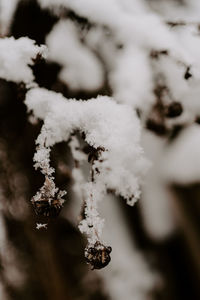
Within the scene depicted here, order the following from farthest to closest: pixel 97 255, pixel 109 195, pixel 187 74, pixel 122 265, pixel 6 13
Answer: pixel 122 265 < pixel 109 195 < pixel 6 13 < pixel 187 74 < pixel 97 255

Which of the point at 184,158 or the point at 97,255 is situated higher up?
the point at 184,158

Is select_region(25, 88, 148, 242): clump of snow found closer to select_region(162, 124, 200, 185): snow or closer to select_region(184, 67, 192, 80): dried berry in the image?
select_region(184, 67, 192, 80): dried berry

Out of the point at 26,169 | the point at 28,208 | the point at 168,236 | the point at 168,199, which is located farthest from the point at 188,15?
the point at 28,208

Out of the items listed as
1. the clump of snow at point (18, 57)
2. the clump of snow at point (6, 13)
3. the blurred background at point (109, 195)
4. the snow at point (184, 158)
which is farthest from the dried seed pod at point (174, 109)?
the clump of snow at point (6, 13)

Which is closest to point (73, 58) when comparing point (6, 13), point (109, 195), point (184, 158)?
point (6, 13)

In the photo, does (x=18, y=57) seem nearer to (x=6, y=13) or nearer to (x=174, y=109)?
(x=6, y=13)

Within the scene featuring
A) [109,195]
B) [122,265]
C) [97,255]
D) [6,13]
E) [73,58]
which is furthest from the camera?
[122,265]

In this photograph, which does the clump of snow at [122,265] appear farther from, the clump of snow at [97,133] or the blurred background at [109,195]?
the clump of snow at [97,133]
